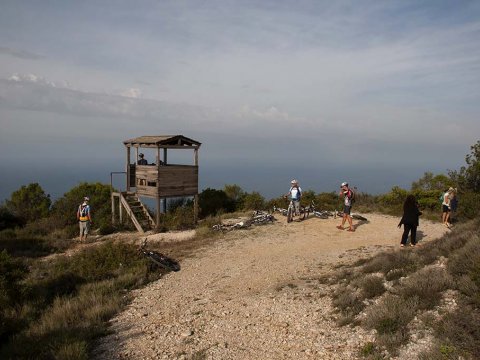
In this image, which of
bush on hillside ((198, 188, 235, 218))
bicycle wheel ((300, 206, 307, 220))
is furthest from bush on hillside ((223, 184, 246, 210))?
bicycle wheel ((300, 206, 307, 220))

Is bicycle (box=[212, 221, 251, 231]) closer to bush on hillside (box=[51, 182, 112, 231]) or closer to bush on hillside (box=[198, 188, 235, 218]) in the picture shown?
bush on hillside (box=[198, 188, 235, 218])

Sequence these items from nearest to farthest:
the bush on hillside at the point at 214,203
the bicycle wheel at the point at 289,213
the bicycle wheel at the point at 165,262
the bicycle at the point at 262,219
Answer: the bicycle wheel at the point at 165,262 < the bicycle wheel at the point at 289,213 < the bicycle at the point at 262,219 < the bush on hillside at the point at 214,203

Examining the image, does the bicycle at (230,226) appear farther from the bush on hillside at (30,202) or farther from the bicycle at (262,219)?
the bush on hillside at (30,202)

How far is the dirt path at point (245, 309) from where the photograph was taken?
255 inches

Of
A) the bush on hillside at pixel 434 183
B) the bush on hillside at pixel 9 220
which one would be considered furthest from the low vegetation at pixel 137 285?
the bush on hillside at pixel 434 183

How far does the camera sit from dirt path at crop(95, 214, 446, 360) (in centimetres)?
648

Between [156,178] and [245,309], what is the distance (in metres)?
12.0

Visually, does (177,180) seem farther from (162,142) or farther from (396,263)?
(396,263)

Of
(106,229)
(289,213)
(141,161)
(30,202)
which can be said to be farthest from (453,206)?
(30,202)

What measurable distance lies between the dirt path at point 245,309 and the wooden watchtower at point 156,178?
585cm

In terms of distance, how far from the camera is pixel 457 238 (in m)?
9.60

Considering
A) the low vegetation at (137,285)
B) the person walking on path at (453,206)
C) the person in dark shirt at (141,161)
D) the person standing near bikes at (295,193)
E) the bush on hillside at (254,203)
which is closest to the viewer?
the low vegetation at (137,285)

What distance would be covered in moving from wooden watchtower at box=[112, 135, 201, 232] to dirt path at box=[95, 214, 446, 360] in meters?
5.85

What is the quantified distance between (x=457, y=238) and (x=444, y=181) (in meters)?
20.1
